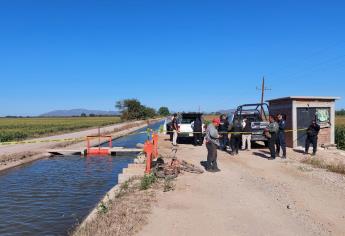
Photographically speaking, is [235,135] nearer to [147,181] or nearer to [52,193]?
[147,181]

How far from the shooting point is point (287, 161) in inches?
587

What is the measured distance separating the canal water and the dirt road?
2.57m

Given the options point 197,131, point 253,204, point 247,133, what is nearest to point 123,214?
point 253,204

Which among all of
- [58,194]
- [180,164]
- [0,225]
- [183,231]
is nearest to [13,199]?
[58,194]

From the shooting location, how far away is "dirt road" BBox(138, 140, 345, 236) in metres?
7.12

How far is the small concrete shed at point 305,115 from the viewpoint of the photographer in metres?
19.0

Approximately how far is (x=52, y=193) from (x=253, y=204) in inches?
273

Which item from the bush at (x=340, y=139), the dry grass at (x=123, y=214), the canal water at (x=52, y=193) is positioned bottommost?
the canal water at (x=52, y=193)

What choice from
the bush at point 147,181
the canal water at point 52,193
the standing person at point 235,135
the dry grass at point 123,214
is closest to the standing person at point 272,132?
the standing person at point 235,135

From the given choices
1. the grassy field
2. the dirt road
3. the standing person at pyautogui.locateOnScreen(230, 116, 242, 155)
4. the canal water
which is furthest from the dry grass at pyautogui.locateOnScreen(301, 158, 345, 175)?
the grassy field

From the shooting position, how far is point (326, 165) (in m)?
13.8

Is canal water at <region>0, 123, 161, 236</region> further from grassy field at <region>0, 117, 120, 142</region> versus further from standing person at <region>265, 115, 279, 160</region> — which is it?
grassy field at <region>0, 117, 120, 142</region>

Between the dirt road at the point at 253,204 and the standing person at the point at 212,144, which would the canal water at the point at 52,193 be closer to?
the dirt road at the point at 253,204

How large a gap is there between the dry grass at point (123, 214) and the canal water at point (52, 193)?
1.16 meters
